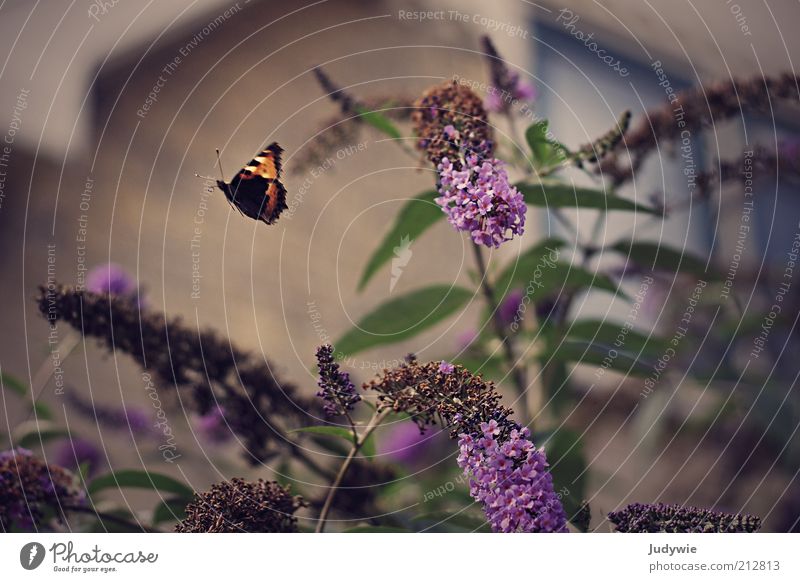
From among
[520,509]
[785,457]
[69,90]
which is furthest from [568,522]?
[69,90]

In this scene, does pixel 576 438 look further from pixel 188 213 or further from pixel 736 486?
pixel 188 213

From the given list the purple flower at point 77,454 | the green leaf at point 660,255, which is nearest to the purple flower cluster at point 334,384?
the green leaf at point 660,255

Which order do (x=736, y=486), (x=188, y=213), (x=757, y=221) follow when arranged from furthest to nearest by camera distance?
1. (x=188, y=213)
2. (x=757, y=221)
3. (x=736, y=486)

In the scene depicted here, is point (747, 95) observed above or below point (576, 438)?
above

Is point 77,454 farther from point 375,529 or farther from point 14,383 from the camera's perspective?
point 375,529

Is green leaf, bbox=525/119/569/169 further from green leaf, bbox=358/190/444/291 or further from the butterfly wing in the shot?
the butterfly wing

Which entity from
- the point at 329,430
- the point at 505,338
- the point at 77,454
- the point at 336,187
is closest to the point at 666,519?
the point at 505,338
